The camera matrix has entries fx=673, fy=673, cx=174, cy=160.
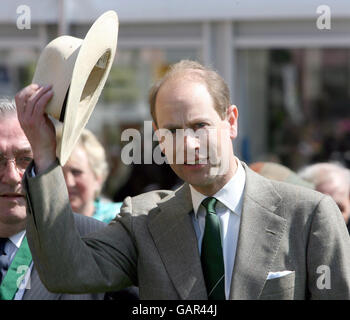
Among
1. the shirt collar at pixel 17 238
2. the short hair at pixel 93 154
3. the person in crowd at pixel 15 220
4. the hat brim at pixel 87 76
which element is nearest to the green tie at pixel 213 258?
the hat brim at pixel 87 76

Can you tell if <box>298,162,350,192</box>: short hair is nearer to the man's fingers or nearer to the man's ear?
the man's ear

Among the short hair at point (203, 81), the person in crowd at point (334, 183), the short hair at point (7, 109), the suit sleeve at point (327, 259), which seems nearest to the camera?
the suit sleeve at point (327, 259)

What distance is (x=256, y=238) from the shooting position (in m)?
1.85

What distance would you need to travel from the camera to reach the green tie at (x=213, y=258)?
1.82 meters

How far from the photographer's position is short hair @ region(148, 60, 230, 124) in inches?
75.1

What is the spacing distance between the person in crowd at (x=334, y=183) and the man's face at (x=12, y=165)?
2.02 metres

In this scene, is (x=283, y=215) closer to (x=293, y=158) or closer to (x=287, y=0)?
(x=287, y=0)

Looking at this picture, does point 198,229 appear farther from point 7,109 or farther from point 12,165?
point 7,109

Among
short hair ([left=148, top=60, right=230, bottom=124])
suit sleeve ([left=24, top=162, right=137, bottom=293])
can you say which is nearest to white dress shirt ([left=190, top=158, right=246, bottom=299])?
short hair ([left=148, top=60, right=230, bottom=124])

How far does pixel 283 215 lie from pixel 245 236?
0.12 metres

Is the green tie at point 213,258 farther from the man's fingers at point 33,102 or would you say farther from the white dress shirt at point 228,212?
the man's fingers at point 33,102

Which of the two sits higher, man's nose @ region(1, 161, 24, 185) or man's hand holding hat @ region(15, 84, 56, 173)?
man's hand holding hat @ region(15, 84, 56, 173)

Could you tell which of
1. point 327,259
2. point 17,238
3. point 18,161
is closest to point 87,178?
point 17,238
